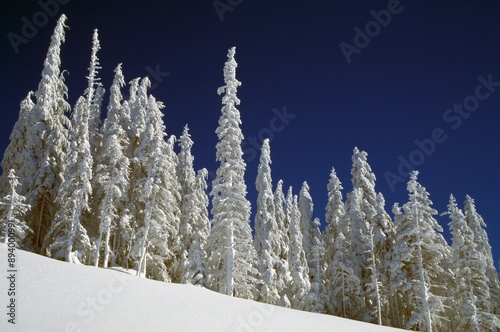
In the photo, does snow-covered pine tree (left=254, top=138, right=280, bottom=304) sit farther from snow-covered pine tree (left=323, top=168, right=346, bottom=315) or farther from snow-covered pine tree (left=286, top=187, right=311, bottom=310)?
snow-covered pine tree (left=323, top=168, right=346, bottom=315)

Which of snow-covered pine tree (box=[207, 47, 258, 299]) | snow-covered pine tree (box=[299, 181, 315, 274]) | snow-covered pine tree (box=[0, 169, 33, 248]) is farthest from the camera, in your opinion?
snow-covered pine tree (box=[299, 181, 315, 274])

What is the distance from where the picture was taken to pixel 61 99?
117 ft

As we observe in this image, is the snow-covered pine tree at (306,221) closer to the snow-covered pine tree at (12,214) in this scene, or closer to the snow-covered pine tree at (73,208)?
the snow-covered pine tree at (73,208)

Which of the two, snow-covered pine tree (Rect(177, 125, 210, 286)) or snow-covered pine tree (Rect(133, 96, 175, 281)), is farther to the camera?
snow-covered pine tree (Rect(177, 125, 210, 286))

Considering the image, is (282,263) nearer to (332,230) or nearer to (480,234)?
(332,230)

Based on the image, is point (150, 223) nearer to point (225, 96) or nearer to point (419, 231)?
point (225, 96)

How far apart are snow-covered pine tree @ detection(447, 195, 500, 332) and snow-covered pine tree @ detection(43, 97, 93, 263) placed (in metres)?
35.4

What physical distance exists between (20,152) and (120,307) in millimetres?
23943

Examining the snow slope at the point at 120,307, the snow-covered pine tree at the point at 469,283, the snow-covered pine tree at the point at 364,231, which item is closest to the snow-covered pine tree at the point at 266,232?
the snow-covered pine tree at the point at 364,231

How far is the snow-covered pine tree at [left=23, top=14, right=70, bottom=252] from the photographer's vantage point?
31531 millimetres

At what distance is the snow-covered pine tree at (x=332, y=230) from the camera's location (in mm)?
36062

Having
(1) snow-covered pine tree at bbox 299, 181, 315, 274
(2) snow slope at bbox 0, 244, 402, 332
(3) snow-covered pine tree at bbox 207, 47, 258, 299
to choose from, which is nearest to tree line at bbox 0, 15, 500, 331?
(3) snow-covered pine tree at bbox 207, 47, 258, 299

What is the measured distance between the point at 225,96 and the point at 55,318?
73.1 feet

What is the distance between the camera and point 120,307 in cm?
1579
